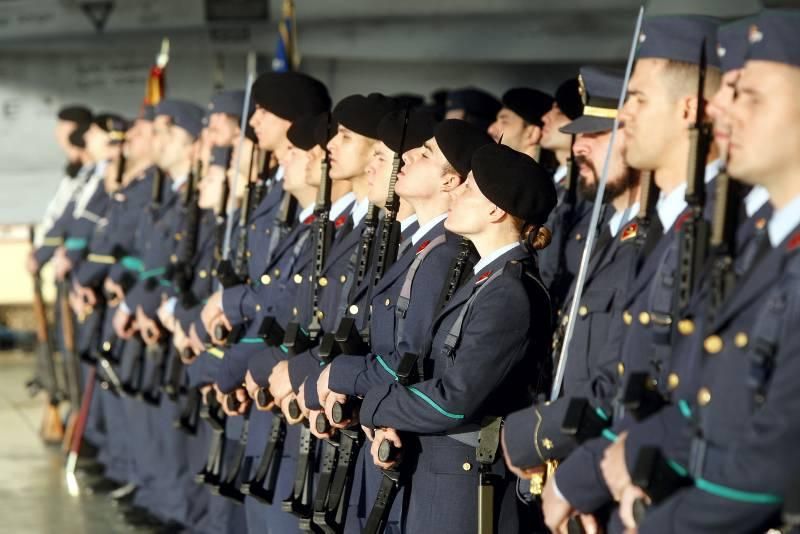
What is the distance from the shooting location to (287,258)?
526 centimetres

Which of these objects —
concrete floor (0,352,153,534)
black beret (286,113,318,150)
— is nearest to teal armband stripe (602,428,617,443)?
black beret (286,113,318,150)

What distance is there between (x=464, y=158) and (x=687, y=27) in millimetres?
1064

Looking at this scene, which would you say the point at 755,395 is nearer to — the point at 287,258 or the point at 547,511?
the point at 547,511

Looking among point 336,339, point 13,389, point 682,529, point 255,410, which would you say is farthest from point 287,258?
point 13,389

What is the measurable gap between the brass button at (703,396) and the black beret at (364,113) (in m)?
2.43

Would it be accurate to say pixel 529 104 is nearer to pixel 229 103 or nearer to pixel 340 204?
pixel 229 103

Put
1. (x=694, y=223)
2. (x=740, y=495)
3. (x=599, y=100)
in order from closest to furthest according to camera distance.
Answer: (x=740, y=495) < (x=694, y=223) < (x=599, y=100)

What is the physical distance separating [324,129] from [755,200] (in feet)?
8.82

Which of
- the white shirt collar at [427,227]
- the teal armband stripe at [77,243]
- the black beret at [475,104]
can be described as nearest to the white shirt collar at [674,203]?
the white shirt collar at [427,227]

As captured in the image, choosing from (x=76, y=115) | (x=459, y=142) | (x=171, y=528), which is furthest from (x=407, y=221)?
(x=76, y=115)

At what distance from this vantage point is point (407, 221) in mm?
4594

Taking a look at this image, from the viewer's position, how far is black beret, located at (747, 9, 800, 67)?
8.58 ft

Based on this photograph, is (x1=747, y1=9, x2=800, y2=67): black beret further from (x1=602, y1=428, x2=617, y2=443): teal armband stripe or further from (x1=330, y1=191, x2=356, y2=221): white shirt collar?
(x1=330, y1=191, x2=356, y2=221): white shirt collar

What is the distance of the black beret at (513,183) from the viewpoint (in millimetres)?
3732
